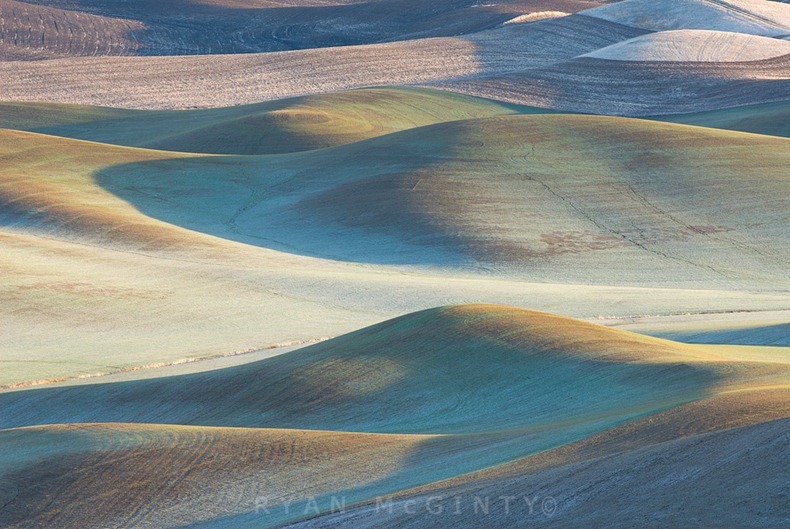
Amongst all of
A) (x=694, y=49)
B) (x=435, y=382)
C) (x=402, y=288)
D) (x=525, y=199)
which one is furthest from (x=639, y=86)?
(x=435, y=382)

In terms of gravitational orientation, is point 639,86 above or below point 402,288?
above

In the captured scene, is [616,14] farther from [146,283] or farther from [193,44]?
[146,283]

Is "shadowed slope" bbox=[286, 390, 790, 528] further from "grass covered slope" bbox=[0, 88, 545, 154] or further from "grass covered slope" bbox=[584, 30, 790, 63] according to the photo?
"grass covered slope" bbox=[584, 30, 790, 63]

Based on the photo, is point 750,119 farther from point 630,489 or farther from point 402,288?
point 630,489

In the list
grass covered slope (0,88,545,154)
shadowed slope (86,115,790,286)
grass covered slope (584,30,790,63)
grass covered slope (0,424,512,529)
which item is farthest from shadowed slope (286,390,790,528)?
grass covered slope (584,30,790,63)

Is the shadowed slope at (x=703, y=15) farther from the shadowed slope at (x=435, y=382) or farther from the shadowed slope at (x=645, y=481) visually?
the shadowed slope at (x=645, y=481)
